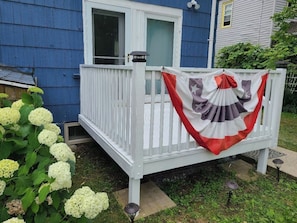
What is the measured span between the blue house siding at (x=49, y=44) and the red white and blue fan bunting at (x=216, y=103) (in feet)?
6.92

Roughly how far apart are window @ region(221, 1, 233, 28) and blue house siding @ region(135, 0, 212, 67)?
770 centimetres

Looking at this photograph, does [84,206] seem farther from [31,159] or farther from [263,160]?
[263,160]

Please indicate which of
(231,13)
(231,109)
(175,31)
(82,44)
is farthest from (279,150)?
(231,13)

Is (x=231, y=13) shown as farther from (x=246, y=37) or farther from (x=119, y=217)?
(x=119, y=217)

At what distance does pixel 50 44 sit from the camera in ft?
10.8

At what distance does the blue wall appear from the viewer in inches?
119

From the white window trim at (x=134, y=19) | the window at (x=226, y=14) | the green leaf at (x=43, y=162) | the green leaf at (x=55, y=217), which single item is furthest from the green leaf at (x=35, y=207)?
the window at (x=226, y=14)

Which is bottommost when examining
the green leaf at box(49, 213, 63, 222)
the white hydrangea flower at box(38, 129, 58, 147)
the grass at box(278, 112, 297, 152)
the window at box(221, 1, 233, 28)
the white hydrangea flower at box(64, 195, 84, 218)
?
the grass at box(278, 112, 297, 152)

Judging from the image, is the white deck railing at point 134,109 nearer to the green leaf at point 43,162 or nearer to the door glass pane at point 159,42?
the green leaf at point 43,162

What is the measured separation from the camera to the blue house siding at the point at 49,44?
3.03m

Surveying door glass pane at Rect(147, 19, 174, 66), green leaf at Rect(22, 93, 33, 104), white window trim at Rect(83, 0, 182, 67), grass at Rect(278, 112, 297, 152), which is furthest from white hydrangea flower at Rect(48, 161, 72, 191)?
grass at Rect(278, 112, 297, 152)

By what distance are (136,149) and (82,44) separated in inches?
90.3

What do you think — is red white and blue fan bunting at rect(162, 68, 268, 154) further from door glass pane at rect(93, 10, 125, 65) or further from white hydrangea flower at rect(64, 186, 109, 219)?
door glass pane at rect(93, 10, 125, 65)

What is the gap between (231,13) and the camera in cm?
1083
